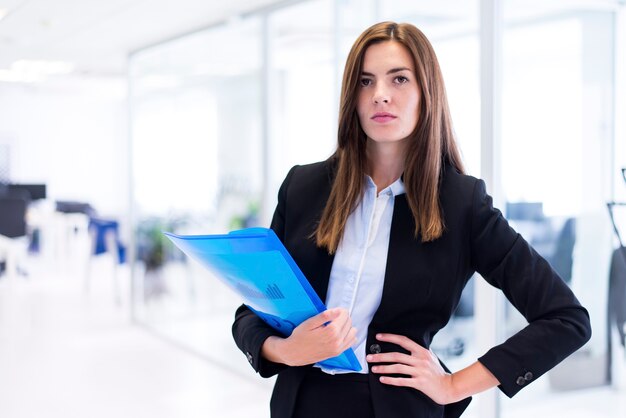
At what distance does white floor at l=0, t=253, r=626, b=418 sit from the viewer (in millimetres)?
2914

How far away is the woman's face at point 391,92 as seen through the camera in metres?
1.39

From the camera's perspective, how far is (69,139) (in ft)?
45.8

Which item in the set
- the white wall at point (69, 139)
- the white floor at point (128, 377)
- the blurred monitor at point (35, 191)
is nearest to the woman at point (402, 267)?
the white floor at point (128, 377)

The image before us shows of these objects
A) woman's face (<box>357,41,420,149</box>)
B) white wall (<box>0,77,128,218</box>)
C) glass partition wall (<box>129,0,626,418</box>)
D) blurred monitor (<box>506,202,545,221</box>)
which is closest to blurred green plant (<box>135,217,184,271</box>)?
glass partition wall (<box>129,0,626,418</box>)

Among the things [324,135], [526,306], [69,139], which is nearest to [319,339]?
[526,306]

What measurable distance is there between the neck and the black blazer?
0.08m

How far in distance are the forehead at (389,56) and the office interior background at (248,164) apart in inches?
54.8

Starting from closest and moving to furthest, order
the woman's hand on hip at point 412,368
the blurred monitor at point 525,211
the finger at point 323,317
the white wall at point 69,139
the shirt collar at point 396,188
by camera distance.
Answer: the finger at point 323,317
the woman's hand on hip at point 412,368
the shirt collar at point 396,188
the blurred monitor at point 525,211
the white wall at point 69,139

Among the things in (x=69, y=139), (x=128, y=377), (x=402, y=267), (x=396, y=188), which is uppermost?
(x=69, y=139)

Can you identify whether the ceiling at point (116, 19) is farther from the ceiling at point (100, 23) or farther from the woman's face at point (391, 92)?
the woman's face at point (391, 92)

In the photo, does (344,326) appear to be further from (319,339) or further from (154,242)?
(154,242)

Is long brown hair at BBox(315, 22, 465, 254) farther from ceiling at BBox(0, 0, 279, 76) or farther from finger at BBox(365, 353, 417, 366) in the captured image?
ceiling at BBox(0, 0, 279, 76)

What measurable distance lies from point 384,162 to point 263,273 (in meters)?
0.44

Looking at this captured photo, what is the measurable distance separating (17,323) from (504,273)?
619cm
